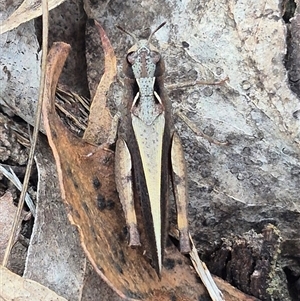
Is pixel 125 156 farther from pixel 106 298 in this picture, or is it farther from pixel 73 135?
pixel 106 298

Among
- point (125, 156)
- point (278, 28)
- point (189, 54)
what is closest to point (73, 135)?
point (125, 156)

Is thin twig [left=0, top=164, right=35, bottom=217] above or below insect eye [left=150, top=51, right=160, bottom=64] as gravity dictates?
below

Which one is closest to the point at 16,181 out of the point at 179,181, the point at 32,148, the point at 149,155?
the point at 32,148

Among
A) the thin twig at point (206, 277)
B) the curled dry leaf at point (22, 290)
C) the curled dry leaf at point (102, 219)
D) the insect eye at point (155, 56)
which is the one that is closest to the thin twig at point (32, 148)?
the curled dry leaf at point (102, 219)

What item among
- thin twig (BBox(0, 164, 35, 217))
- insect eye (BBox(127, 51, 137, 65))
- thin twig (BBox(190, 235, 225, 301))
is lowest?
thin twig (BBox(190, 235, 225, 301))

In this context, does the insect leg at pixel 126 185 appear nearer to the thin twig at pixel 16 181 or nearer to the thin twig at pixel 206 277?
the thin twig at pixel 206 277

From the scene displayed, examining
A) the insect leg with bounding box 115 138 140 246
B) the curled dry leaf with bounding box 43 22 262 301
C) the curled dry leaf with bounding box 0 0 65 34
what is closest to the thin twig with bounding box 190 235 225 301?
the curled dry leaf with bounding box 43 22 262 301

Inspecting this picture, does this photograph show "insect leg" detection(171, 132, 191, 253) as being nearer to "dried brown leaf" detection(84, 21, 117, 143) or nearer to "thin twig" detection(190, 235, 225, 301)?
"thin twig" detection(190, 235, 225, 301)
